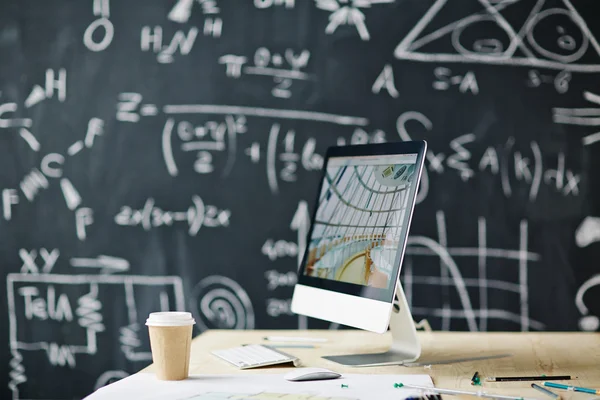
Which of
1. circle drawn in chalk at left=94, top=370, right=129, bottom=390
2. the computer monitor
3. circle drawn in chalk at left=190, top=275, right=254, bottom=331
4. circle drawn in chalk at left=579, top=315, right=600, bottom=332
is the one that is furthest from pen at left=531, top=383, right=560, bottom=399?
circle drawn in chalk at left=94, top=370, right=129, bottom=390

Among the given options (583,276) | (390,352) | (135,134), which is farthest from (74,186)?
(583,276)

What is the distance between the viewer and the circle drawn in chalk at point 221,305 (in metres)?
2.73

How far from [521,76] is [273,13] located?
990mm

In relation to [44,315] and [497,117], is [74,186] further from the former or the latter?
[497,117]

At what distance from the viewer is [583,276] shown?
2611 millimetres

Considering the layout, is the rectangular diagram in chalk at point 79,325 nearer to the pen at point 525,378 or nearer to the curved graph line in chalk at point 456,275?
the curved graph line in chalk at point 456,275

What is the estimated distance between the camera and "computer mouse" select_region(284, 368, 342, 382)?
1384 millimetres

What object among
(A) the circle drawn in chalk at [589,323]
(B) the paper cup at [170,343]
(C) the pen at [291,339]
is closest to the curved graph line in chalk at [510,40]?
(A) the circle drawn in chalk at [589,323]

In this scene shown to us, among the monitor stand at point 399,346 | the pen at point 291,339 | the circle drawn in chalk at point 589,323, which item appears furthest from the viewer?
the circle drawn in chalk at point 589,323

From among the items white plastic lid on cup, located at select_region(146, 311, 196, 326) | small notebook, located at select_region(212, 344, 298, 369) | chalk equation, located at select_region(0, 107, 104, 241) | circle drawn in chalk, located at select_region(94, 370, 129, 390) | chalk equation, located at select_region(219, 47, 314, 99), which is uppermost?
chalk equation, located at select_region(219, 47, 314, 99)

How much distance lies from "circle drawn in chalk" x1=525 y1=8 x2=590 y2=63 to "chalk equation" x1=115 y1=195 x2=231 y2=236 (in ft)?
4.52

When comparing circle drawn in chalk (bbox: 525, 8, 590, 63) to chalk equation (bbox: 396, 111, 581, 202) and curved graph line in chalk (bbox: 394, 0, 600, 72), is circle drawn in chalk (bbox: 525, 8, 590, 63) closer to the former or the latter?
curved graph line in chalk (bbox: 394, 0, 600, 72)

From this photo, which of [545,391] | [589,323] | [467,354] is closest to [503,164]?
[589,323]

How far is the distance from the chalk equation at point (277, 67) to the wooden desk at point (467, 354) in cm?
108
